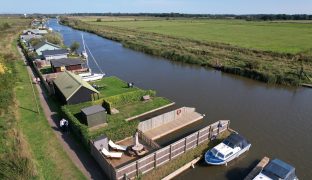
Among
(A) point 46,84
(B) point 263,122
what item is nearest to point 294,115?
(B) point 263,122

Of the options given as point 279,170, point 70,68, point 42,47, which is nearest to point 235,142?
point 279,170

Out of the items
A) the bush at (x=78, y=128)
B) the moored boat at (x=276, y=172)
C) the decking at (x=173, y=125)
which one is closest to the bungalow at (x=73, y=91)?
the bush at (x=78, y=128)

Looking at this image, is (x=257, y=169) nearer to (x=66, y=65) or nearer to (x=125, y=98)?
(x=125, y=98)

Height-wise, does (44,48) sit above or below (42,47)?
below

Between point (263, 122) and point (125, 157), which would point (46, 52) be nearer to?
point (125, 157)

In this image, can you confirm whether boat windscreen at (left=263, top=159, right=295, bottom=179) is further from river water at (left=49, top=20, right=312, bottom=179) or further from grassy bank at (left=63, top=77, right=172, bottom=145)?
grassy bank at (left=63, top=77, right=172, bottom=145)

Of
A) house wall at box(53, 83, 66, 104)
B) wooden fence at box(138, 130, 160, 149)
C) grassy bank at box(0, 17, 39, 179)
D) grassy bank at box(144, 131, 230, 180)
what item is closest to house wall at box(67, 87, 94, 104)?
house wall at box(53, 83, 66, 104)

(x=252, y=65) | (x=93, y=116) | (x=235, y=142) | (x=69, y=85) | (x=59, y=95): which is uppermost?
(x=252, y=65)
